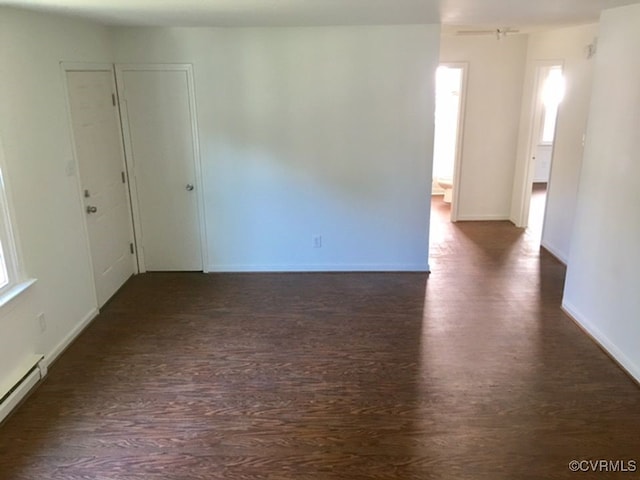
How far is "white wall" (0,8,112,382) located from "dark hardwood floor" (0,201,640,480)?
1.11 feet

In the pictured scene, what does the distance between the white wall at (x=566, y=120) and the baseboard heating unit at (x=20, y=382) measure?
202 inches

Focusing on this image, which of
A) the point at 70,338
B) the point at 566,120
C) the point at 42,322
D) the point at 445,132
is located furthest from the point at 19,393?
the point at 445,132

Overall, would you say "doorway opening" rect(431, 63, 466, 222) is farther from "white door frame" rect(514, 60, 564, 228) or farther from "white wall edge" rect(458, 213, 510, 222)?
"white door frame" rect(514, 60, 564, 228)

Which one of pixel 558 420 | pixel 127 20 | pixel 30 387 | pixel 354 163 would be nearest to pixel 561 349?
pixel 558 420

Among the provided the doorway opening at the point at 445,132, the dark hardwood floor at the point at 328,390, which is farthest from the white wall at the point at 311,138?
the doorway opening at the point at 445,132

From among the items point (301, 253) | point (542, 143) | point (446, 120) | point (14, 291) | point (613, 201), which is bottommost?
point (301, 253)

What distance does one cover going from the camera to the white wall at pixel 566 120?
202 inches

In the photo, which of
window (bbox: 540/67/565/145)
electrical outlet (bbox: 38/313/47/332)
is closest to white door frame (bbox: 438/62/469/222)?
window (bbox: 540/67/565/145)

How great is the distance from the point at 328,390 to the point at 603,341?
2.15 m

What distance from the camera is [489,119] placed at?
268 inches

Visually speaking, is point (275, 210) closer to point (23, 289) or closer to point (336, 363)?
point (336, 363)

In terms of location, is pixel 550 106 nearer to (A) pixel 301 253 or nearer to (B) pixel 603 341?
(A) pixel 301 253

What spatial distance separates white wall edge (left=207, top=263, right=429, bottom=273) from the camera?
5395 mm

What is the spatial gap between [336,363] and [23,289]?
2165 millimetres
